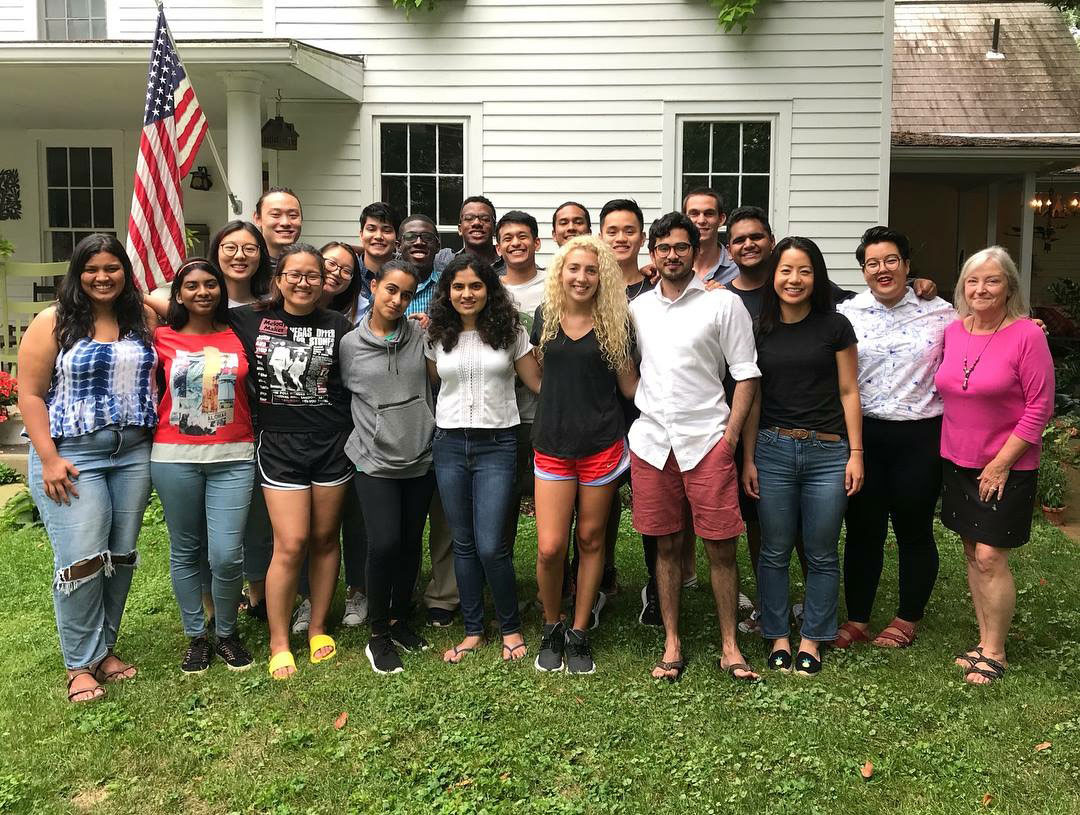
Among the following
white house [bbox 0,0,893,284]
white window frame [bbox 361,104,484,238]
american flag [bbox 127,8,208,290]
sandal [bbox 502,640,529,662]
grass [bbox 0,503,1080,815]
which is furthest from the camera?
white window frame [bbox 361,104,484,238]

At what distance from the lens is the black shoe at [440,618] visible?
4367 millimetres

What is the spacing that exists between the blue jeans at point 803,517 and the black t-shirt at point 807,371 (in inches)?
3.5

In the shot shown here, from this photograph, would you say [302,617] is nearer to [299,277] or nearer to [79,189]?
[299,277]

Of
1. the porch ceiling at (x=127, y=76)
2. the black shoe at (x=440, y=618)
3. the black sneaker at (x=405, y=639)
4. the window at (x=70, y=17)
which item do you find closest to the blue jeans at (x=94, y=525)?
the black sneaker at (x=405, y=639)

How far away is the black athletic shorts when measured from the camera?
3.73 metres

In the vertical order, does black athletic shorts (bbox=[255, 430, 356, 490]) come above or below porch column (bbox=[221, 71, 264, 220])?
below

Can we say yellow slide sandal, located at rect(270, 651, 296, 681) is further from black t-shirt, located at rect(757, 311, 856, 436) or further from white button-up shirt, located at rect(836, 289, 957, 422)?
white button-up shirt, located at rect(836, 289, 957, 422)

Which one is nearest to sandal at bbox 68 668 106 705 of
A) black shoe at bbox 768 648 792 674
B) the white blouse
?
the white blouse

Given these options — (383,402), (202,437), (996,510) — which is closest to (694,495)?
(996,510)

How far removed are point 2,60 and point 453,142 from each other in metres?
3.77

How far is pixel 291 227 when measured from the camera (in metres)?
4.42

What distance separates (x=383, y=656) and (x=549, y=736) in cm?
94

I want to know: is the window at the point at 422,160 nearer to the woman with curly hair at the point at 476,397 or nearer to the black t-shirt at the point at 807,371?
the woman with curly hair at the point at 476,397

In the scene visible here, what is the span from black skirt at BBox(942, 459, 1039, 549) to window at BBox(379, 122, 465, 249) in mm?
5923
